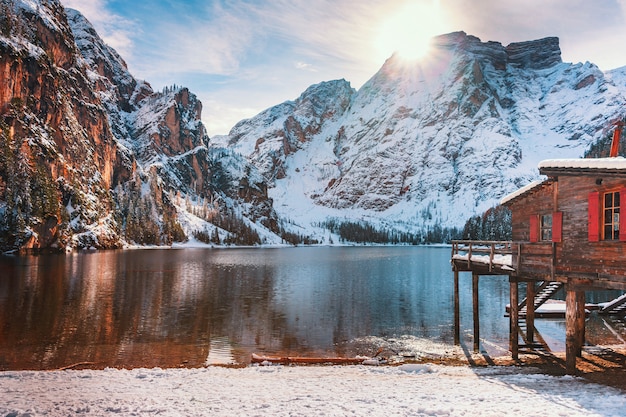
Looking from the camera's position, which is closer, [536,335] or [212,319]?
[536,335]

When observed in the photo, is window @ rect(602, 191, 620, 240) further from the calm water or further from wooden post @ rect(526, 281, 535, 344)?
wooden post @ rect(526, 281, 535, 344)

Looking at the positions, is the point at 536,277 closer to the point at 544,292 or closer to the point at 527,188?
the point at 527,188

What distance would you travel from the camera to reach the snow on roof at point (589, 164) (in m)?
20.4

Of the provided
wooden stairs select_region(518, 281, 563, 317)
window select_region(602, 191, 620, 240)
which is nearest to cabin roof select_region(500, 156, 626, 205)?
window select_region(602, 191, 620, 240)

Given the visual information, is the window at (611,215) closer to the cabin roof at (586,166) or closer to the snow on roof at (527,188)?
the cabin roof at (586,166)

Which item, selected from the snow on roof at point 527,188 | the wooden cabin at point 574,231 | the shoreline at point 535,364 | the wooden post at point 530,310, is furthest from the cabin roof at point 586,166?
the wooden post at point 530,310

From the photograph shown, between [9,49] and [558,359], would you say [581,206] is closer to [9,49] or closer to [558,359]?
[558,359]

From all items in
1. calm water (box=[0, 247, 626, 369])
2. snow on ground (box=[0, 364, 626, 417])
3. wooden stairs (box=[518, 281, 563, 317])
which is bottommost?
calm water (box=[0, 247, 626, 369])

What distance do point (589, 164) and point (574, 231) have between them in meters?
3.66

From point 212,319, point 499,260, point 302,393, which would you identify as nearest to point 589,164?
point 499,260

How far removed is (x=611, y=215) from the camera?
2145 cm

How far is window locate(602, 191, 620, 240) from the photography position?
2114 cm

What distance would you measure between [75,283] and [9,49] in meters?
137

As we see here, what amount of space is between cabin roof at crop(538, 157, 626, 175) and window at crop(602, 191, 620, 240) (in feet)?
4.09
